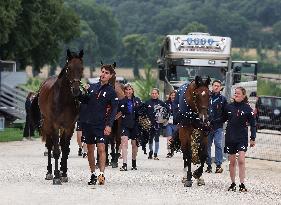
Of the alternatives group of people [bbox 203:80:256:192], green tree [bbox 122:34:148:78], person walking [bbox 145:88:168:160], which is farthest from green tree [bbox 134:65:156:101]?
green tree [bbox 122:34:148:78]

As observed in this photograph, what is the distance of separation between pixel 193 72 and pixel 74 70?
2266cm

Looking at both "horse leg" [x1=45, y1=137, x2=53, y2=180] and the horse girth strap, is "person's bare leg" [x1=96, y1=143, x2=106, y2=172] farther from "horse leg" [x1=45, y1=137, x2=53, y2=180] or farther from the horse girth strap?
the horse girth strap

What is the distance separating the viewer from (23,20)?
52.5m

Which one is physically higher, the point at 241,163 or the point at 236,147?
the point at 236,147

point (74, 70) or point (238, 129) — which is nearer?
point (74, 70)

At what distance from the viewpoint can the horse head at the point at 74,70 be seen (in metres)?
15.9

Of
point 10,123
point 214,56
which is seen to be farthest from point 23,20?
point 214,56

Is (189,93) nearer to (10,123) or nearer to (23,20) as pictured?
(10,123)

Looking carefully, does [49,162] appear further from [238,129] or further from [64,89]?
[238,129]

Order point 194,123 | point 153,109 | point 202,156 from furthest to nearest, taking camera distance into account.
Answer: point 153,109
point 202,156
point 194,123

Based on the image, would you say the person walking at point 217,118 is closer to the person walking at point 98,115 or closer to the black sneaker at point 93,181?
the person walking at point 98,115

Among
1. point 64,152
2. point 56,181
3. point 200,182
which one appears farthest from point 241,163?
point 56,181

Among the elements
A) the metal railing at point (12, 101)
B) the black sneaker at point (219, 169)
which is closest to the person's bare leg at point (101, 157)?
the black sneaker at point (219, 169)

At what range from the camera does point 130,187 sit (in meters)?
15.9
